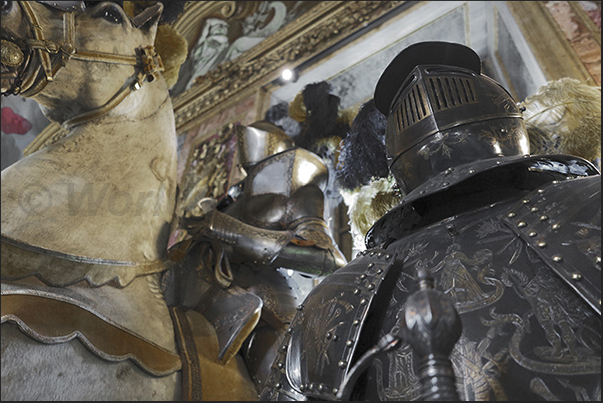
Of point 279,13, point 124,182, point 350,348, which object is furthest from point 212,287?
point 279,13

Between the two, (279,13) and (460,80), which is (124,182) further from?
(279,13)

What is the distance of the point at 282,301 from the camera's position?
2059mm

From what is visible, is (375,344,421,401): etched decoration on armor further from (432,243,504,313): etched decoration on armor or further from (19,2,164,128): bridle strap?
(19,2,164,128): bridle strap

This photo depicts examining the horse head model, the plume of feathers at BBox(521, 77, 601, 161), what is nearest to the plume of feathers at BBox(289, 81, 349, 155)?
the horse head model

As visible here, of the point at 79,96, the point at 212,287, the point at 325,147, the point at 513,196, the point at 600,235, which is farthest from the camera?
the point at 325,147

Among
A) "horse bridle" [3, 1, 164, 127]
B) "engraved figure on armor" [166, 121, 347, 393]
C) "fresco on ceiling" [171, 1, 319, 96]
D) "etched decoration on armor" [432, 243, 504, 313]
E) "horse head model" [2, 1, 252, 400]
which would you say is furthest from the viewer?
"fresco on ceiling" [171, 1, 319, 96]

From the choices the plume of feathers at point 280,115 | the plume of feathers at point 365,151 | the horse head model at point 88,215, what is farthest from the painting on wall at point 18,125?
the plume of feathers at point 280,115

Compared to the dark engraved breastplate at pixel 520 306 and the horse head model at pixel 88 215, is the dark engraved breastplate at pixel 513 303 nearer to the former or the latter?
the dark engraved breastplate at pixel 520 306

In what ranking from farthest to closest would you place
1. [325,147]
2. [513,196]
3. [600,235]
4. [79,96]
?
[325,147]
[79,96]
[513,196]
[600,235]

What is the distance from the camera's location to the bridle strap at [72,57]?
1.48m

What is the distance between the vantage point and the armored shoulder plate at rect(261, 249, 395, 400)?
95 centimetres

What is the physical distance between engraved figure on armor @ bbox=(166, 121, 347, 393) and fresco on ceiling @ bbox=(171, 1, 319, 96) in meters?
2.99

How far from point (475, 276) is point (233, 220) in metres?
1.32

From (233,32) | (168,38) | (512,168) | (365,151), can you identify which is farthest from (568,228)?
(233,32)
